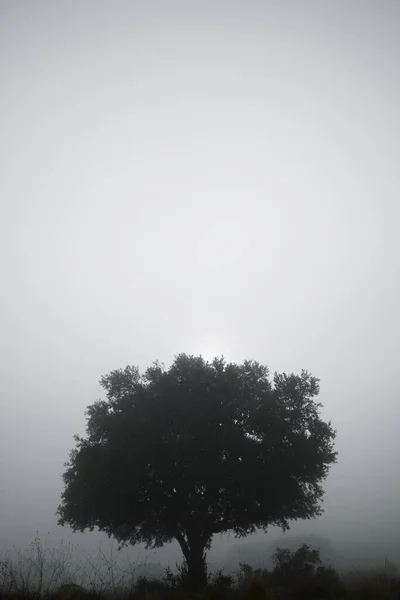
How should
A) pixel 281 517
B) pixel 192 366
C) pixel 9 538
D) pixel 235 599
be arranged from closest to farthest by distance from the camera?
pixel 235 599 < pixel 281 517 < pixel 192 366 < pixel 9 538

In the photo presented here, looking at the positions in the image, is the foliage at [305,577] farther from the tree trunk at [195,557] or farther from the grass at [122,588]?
the tree trunk at [195,557]

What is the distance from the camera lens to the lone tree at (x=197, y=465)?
2295 centimetres

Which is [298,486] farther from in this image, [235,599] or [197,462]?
[235,599]

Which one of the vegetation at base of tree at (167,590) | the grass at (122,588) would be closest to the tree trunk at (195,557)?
the vegetation at base of tree at (167,590)

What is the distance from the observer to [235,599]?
11617 mm

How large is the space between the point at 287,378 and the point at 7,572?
64.4 ft

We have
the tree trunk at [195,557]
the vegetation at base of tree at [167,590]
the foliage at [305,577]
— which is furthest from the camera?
the tree trunk at [195,557]

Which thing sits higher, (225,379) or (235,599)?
(225,379)

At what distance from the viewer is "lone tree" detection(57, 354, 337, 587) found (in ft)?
75.3

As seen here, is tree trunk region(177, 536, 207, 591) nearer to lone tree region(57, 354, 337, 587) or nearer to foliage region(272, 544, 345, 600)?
lone tree region(57, 354, 337, 587)

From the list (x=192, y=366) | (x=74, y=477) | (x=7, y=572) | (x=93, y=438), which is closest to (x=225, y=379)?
(x=192, y=366)

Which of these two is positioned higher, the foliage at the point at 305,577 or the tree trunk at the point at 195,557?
the tree trunk at the point at 195,557

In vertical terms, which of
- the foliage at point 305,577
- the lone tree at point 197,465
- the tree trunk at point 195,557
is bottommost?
the foliage at point 305,577

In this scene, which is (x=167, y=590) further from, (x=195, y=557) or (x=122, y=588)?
(x=195, y=557)
